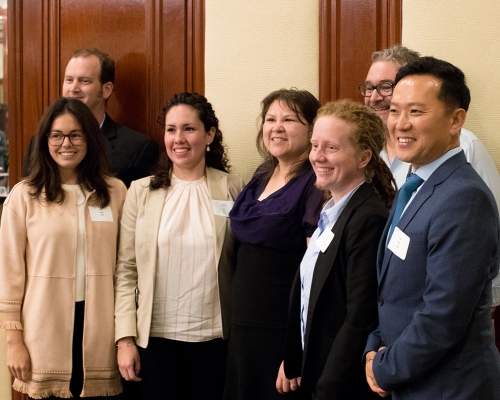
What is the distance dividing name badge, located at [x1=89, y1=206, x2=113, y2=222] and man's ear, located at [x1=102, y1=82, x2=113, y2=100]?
1.00 m

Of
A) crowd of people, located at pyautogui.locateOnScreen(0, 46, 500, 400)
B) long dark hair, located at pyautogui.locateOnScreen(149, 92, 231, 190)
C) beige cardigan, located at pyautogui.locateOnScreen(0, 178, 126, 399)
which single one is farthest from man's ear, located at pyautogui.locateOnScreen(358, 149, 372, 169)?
beige cardigan, located at pyautogui.locateOnScreen(0, 178, 126, 399)

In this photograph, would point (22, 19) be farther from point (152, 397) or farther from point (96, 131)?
point (152, 397)

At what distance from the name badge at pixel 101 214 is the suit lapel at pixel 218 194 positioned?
44 cm

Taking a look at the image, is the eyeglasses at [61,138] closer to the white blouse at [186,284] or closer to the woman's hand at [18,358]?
the white blouse at [186,284]

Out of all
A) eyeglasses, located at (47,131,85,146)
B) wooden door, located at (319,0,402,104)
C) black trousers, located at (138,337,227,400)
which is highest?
wooden door, located at (319,0,402,104)

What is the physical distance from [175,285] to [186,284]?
0.04 metres

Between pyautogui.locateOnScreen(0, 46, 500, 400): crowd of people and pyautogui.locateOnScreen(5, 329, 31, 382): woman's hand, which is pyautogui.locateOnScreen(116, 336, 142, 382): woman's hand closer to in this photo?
pyautogui.locateOnScreen(0, 46, 500, 400): crowd of people

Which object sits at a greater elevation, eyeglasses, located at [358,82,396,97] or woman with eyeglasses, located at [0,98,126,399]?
eyeglasses, located at [358,82,396,97]

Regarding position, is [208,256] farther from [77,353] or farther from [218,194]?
[77,353]

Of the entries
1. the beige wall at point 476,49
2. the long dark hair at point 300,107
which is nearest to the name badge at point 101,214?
the long dark hair at point 300,107

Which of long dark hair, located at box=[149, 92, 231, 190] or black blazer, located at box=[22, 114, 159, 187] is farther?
black blazer, located at box=[22, 114, 159, 187]

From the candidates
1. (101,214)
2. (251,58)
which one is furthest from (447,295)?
(251,58)

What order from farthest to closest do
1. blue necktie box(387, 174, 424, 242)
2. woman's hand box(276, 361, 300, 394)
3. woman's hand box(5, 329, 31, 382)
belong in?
1. woman's hand box(5, 329, 31, 382)
2. woman's hand box(276, 361, 300, 394)
3. blue necktie box(387, 174, 424, 242)

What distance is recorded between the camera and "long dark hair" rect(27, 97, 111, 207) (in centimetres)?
261
